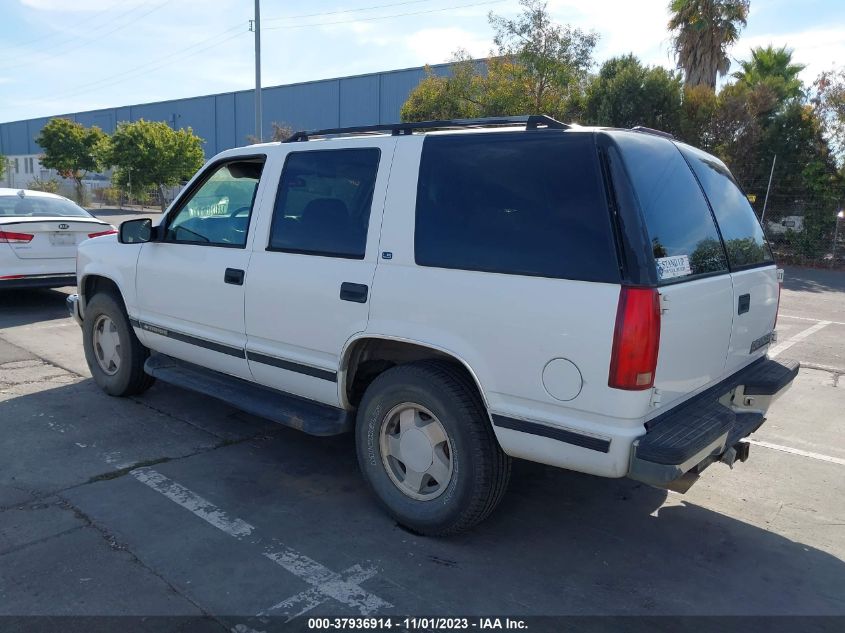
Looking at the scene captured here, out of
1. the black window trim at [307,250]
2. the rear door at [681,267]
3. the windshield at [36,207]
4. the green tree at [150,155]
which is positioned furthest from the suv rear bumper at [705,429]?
the green tree at [150,155]

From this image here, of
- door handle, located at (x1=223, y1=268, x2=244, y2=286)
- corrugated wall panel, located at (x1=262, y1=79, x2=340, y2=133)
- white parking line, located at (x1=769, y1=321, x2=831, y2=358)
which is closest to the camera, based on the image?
door handle, located at (x1=223, y1=268, x2=244, y2=286)

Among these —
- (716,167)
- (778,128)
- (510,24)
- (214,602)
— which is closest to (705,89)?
(778,128)

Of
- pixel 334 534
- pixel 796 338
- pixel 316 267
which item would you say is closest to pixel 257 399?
pixel 316 267

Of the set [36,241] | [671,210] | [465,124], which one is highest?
[465,124]

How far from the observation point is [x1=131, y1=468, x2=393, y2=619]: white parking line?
302cm

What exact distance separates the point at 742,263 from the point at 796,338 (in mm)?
6371

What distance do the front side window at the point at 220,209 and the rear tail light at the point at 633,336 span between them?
2568 millimetres

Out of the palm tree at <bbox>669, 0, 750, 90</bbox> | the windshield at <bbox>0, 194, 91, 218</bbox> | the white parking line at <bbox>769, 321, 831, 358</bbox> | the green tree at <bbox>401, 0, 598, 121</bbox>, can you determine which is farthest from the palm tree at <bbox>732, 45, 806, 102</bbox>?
the windshield at <bbox>0, 194, 91, 218</bbox>

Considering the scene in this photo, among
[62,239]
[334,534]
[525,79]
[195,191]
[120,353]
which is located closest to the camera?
[334,534]

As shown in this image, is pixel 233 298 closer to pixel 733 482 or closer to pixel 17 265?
pixel 733 482

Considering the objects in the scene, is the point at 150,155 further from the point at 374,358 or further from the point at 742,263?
the point at 742,263

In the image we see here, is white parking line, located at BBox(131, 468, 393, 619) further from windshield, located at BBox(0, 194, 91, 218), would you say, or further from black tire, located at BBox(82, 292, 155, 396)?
windshield, located at BBox(0, 194, 91, 218)

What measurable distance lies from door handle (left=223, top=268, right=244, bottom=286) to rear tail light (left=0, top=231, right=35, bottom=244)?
5743 mm

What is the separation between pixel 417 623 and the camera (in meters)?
2.91
